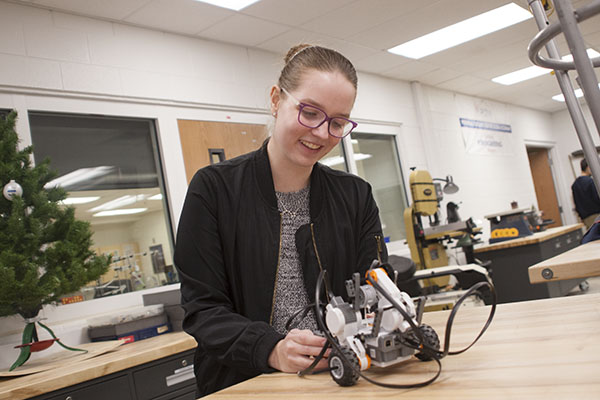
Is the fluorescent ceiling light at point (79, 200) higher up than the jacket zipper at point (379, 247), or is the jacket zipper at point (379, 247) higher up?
the fluorescent ceiling light at point (79, 200)

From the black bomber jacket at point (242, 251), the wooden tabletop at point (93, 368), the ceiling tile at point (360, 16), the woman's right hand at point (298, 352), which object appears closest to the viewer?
the woman's right hand at point (298, 352)

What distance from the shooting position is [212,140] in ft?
13.2

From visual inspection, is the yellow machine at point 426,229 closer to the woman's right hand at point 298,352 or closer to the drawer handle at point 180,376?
the drawer handle at point 180,376

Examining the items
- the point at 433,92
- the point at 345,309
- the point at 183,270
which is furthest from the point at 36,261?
the point at 433,92

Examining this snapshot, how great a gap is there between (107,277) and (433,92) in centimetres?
519

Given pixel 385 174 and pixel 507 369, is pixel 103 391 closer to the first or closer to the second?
pixel 507 369

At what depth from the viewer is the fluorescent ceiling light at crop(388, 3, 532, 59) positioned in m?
4.90

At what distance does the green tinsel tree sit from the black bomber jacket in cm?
127

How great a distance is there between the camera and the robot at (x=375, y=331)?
2.52 ft

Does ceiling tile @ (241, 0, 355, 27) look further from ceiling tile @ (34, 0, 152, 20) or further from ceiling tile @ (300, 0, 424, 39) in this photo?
ceiling tile @ (34, 0, 152, 20)

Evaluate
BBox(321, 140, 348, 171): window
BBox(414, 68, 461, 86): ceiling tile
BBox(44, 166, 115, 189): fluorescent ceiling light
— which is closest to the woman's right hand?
BBox(44, 166, 115, 189): fluorescent ceiling light

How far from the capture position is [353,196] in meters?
1.31

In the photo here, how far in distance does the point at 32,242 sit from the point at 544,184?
1017cm

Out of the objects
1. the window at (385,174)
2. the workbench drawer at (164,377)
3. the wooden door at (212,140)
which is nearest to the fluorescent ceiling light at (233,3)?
the wooden door at (212,140)
